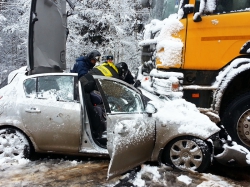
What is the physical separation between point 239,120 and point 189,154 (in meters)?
1.11

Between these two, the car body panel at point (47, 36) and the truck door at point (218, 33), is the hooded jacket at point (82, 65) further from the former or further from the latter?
the truck door at point (218, 33)

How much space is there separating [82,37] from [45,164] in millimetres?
13162

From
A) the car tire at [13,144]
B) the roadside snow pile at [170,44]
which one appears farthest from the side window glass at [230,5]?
the car tire at [13,144]

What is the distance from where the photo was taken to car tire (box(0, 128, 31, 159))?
430cm

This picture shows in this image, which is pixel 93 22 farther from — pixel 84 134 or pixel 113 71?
pixel 84 134

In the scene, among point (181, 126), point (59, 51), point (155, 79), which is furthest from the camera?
point (59, 51)

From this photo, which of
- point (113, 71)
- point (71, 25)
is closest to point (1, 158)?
point (113, 71)

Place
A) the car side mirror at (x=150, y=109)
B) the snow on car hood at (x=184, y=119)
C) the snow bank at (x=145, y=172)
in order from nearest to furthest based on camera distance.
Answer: the snow bank at (x=145, y=172) < the car side mirror at (x=150, y=109) < the snow on car hood at (x=184, y=119)

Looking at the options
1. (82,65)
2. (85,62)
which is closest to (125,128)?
(82,65)

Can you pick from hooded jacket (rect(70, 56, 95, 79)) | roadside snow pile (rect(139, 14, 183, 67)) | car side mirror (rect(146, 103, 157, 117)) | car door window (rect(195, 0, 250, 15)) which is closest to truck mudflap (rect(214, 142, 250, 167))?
car side mirror (rect(146, 103, 157, 117))

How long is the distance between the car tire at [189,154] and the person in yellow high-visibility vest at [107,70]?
2445 mm

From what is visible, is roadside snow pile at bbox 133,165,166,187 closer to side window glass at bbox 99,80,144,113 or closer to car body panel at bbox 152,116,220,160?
car body panel at bbox 152,116,220,160

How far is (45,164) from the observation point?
4.35m

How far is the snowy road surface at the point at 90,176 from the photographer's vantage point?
3.73 metres
